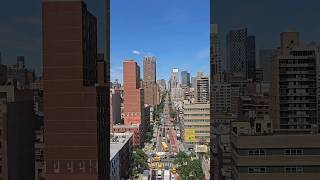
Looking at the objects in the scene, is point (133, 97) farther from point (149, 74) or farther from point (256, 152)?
point (256, 152)

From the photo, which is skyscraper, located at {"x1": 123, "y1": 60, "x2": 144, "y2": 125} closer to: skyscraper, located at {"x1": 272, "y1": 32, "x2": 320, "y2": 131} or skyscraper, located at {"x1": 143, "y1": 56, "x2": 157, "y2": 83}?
skyscraper, located at {"x1": 143, "y1": 56, "x2": 157, "y2": 83}

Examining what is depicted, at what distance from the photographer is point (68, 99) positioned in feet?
10.6

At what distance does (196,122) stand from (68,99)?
23.6 feet

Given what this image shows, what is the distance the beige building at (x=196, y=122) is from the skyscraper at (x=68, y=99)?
693 cm

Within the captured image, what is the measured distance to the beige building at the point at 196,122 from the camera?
10062 millimetres

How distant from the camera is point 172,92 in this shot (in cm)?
1797

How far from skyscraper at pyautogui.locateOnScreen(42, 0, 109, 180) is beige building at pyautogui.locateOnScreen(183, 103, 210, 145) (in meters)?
6.93

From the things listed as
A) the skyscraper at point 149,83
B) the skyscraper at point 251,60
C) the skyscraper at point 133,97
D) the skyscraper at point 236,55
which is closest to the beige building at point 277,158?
the skyscraper at point 251,60

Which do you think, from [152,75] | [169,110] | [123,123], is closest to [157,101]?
[169,110]

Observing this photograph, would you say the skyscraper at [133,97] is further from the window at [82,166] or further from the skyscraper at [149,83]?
the window at [82,166]

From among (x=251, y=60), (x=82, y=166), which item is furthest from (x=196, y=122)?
(x=82, y=166)

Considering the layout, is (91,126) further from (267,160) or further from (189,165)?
(189,165)

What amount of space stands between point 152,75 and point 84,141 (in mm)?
10743

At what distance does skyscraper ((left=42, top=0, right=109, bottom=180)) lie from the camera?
3.16 meters
